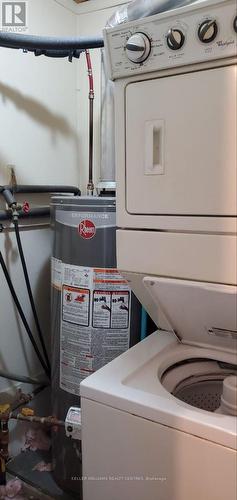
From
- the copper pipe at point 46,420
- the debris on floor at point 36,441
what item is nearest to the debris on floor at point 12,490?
the debris on floor at point 36,441

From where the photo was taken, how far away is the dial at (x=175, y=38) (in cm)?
84

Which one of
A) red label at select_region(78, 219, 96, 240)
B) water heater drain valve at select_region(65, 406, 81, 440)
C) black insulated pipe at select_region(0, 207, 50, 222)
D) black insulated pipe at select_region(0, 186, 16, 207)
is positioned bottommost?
water heater drain valve at select_region(65, 406, 81, 440)

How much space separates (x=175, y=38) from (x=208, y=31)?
0.26 feet

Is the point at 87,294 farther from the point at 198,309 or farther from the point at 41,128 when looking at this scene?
the point at 41,128

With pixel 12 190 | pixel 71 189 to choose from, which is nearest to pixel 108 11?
pixel 71 189

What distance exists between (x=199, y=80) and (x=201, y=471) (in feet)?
2.99

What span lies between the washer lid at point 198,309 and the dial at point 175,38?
583mm

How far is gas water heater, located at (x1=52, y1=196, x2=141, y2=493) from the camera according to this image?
4.57ft

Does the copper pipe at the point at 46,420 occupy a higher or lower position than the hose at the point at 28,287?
lower

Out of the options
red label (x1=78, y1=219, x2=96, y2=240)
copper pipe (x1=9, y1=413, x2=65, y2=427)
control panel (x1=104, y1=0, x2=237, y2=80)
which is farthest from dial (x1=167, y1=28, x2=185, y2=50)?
copper pipe (x1=9, y1=413, x2=65, y2=427)

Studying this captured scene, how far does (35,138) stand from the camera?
1.85 m

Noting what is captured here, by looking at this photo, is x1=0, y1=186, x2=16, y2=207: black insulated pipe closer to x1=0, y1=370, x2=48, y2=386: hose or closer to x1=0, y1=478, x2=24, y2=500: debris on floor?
x1=0, y1=370, x2=48, y2=386: hose

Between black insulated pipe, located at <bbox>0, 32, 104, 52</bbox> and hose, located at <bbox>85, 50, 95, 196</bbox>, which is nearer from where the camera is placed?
black insulated pipe, located at <bbox>0, 32, 104, 52</bbox>

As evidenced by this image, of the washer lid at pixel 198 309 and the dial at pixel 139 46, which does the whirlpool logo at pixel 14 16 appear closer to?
the dial at pixel 139 46
